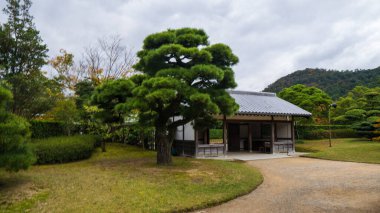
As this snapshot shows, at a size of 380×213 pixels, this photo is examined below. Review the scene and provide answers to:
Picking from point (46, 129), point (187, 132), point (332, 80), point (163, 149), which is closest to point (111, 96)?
point (163, 149)

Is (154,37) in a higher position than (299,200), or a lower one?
higher

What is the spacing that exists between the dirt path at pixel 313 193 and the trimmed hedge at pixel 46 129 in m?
10.3

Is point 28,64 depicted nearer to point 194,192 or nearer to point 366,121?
point 194,192

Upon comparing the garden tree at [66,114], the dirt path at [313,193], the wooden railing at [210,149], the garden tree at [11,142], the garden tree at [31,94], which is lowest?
the dirt path at [313,193]

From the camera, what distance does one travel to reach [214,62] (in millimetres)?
10227

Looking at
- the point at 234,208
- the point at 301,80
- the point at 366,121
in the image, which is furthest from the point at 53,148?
the point at 301,80

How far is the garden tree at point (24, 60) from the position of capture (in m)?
12.0

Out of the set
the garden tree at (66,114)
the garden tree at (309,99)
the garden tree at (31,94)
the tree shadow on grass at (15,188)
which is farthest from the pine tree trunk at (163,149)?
the garden tree at (309,99)

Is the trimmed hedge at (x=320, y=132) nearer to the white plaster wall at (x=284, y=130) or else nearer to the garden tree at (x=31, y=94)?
the white plaster wall at (x=284, y=130)

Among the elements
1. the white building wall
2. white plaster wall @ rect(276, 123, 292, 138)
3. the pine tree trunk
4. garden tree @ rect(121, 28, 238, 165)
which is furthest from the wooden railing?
white plaster wall @ rect(276, 123, 292, 138)

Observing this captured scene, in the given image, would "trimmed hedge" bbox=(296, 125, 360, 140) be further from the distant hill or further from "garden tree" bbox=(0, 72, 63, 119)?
"garden tree" bbox=(0, 72, 63, 119)

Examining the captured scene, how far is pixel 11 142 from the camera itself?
6039 millimetres

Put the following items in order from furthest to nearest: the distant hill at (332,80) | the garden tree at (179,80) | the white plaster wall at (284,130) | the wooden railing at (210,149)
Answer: the distant hill at (332,80) < the white plaster wall at (284,130) < the wooden railing at (210,149) < the garden tree at (179,80)

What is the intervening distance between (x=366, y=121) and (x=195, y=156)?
1517 centimetres
